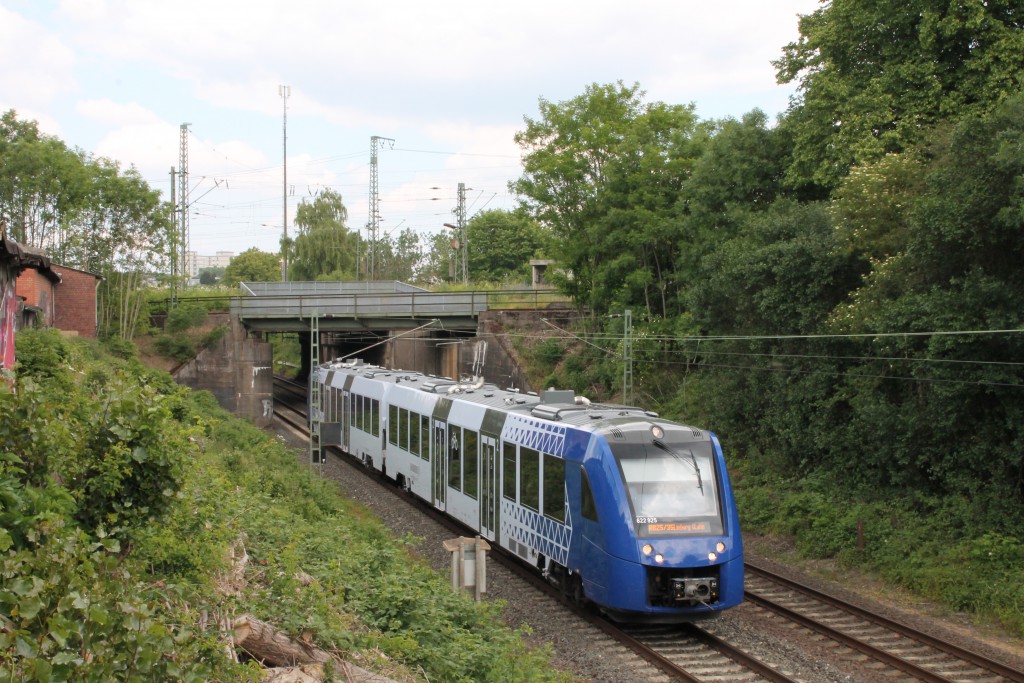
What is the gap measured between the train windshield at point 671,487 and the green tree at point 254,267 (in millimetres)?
91112

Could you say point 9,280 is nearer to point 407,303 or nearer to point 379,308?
point 379,308

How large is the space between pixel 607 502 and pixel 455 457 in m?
6.52

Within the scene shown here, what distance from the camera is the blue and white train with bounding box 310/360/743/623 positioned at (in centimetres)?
1119

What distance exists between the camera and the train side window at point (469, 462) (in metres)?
16.2

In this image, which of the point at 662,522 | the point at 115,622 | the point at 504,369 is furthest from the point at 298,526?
the point at 504,369

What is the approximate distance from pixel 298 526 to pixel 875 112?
1517 centimetres

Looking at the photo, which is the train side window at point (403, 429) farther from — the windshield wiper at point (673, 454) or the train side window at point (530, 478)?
the windshield wiper at point (673, 454)

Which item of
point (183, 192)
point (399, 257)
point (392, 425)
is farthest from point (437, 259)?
point (392, 425)

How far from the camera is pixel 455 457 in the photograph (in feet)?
57.5

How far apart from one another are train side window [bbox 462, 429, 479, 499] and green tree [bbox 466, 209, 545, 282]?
63.9m

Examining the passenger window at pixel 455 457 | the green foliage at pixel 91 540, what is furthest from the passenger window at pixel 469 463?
the green foliage at pixel 91 540

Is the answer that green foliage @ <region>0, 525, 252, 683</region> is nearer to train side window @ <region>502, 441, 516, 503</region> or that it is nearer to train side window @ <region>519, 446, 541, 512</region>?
train side window @ <region>519, 446, 541, 512</region>

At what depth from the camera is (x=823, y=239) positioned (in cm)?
1945

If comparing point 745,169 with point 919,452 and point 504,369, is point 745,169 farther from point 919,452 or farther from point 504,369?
point 504,369
